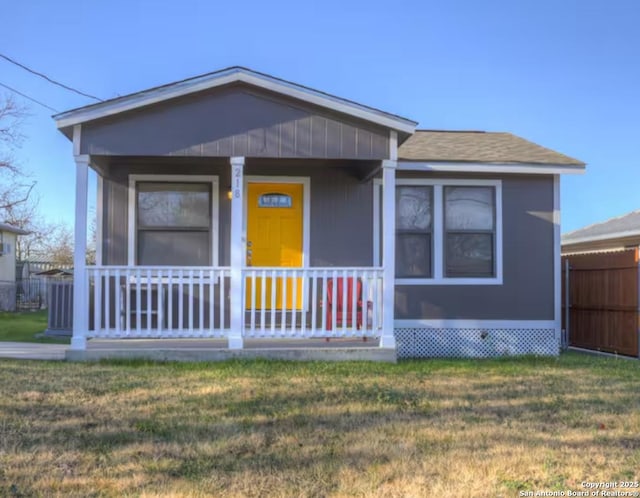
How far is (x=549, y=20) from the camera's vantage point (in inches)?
576

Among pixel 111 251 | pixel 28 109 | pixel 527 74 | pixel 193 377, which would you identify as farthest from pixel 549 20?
pixel 28 109

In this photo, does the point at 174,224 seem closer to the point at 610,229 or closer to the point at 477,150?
the point at 477,150

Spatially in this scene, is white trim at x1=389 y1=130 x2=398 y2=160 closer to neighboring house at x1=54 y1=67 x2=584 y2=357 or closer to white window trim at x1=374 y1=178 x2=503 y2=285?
neighboring house at x1=54 y1=67 x2=584 y2=357

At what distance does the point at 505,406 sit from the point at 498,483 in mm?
1883

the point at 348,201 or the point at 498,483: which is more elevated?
the point at 348,201

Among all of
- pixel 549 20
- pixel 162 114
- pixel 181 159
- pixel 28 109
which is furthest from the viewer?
pixel 28 109

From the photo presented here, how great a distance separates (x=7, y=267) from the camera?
2169 cm

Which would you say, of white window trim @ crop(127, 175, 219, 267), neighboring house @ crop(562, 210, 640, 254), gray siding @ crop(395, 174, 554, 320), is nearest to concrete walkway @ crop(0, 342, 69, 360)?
white window trim @ crop(127, 175, 219, 267)

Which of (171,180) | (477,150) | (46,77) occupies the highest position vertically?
(46,77)

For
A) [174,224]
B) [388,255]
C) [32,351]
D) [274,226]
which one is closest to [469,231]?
[388,255]

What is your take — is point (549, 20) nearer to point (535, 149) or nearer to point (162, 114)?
point (535, 149)

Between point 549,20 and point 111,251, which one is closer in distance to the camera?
point 111,251

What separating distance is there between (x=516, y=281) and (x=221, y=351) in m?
4.32

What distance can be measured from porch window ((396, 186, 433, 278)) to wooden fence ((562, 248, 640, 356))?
307 cm
